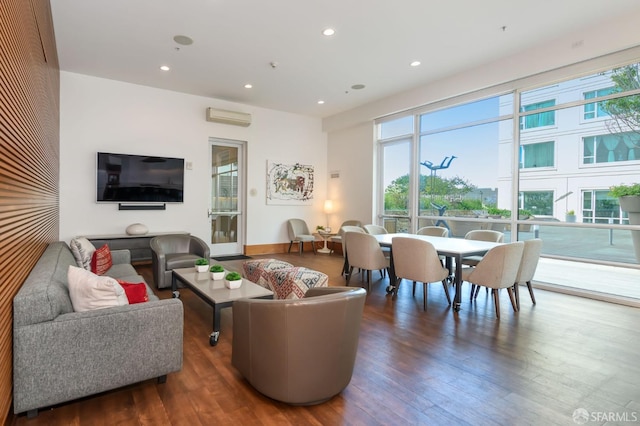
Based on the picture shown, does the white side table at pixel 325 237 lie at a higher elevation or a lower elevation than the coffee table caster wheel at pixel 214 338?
higher

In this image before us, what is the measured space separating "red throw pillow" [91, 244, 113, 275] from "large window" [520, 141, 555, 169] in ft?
19.1

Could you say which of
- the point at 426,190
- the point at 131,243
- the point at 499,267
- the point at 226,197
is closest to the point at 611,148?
the point at 499,267

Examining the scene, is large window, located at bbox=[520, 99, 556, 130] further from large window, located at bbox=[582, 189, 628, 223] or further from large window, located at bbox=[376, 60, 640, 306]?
large window, located at bbox=[582, 189, 628, 223]

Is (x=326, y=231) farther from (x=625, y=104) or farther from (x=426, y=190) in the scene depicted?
(x=625, y=104)

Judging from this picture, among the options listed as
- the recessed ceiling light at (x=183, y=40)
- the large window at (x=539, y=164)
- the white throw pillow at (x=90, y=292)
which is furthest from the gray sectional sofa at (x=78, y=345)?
the large window at (x=539, y=164)

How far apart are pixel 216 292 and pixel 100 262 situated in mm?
1570

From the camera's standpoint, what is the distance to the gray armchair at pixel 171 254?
439 centimetres

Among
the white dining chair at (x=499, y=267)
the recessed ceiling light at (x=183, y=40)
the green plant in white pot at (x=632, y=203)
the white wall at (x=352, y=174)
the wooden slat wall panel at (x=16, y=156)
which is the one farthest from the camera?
the white wall at (x=352, y=174)

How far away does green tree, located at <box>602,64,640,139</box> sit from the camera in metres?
4.12

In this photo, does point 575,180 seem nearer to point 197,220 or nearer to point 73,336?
point 73,336

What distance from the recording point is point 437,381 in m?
2.29

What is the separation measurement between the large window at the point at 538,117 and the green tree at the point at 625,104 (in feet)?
2.06

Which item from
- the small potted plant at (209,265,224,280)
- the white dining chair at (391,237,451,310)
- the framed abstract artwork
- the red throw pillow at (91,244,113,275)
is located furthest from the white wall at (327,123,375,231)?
the red throw pillow at (91,244,113,275)

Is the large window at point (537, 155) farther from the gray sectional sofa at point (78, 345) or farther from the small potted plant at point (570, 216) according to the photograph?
the gray sectional sofa at point (78, 345)
